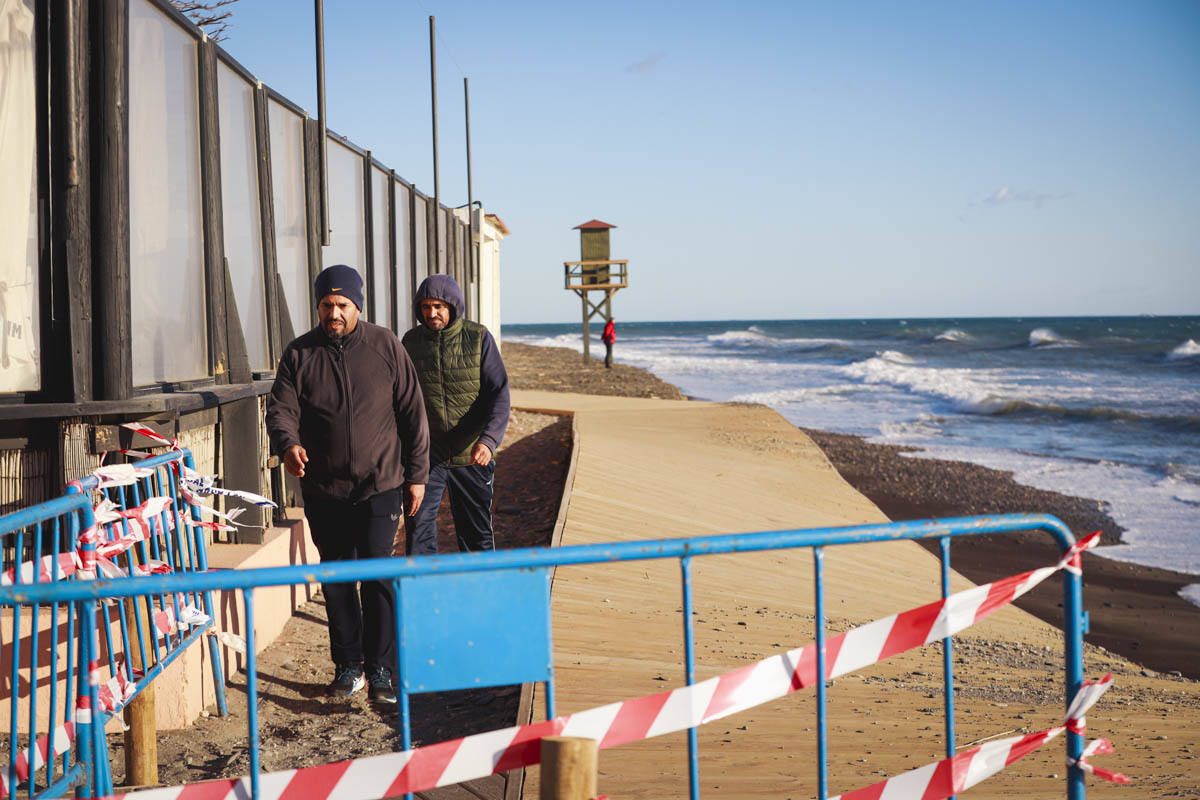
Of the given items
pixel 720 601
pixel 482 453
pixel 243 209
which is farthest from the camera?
pixel 720 601

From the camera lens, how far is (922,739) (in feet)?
12.9

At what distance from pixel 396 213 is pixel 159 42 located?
6562 mm

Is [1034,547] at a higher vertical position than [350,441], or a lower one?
lower

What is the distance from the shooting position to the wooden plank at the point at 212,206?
Answer: 5.35 m

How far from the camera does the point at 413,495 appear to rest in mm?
4812

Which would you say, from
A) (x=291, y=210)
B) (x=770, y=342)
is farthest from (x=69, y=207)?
(x=770, y=342)

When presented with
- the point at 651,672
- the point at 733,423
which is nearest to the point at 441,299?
the point at 651,672

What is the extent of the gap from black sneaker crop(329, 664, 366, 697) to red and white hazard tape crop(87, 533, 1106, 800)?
239 cm

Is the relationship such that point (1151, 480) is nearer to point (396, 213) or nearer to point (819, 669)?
point (396, 213)

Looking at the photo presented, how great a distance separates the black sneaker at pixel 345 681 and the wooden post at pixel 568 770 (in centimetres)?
276

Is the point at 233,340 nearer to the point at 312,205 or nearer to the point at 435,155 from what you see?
the point at 312,205

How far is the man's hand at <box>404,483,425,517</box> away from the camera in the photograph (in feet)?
15.7

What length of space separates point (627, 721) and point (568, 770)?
0.31 m

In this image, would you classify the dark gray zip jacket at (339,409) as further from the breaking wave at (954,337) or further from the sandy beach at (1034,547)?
the breaking wave at (954,337)
